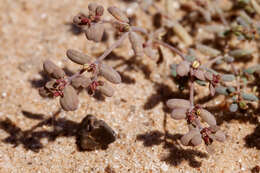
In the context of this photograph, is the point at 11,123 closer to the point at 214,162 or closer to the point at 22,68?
the point at 22,68

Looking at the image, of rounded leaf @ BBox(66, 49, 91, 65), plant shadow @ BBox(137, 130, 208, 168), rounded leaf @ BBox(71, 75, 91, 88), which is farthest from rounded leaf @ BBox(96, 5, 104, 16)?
plant shadow @ BBox(137, 130, 208, 168)

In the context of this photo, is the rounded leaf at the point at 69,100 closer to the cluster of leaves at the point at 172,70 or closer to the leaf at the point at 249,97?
the cluster of leaves at the point at 172,70

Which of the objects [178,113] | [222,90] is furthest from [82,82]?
[222,90]

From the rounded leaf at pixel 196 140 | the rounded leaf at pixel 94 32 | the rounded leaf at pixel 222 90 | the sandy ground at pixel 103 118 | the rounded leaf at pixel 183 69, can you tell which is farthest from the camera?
the rounded leaf at pixel 222 90

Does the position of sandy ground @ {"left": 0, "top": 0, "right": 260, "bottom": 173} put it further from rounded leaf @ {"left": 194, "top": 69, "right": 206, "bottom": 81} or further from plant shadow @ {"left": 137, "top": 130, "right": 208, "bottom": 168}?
rounded leaf @ {"left": 194, "top": 69, "right": 206, "bottom": 81}

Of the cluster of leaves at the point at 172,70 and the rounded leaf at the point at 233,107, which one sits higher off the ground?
the cluster of leaves at the point at 172,70

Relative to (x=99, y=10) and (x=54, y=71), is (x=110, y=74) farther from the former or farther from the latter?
(x=99, y=10)

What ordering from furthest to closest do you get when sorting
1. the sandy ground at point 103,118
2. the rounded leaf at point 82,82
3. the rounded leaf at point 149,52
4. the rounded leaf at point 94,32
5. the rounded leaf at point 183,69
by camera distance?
the rounded leaf at point 149,52 → the rounded leaf at point 183,69 → the sandy ground at point 103,118 → the rounded leaf at point 94,32 → the rounded leaf at point 82,82

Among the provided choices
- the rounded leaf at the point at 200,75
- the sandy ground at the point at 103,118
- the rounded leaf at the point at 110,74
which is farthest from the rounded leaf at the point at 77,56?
the rounded leaf at the point at 200,75

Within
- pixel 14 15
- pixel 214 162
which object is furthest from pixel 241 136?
pixel 14 15
